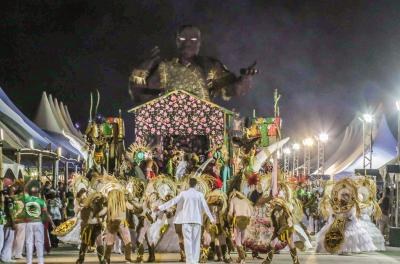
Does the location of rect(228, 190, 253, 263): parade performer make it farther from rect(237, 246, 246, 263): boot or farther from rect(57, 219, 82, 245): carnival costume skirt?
rect(57, 219, 82, 245): carnival costume skirt

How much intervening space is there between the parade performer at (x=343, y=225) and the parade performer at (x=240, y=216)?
4741mm

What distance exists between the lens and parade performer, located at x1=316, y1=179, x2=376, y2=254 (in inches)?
970

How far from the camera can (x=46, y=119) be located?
4478 cm

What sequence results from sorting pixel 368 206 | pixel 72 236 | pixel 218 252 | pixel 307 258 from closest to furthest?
pixel 218 252, pixel 307 258, pixel 368 206, pixel 72 236

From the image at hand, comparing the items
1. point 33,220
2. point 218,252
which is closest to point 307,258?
point 218,252

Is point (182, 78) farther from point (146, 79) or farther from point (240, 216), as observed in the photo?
point (240, 216)

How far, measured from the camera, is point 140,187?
85.3 feet

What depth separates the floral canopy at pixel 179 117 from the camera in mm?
30875

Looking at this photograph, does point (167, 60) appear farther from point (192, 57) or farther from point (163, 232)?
point (163, 232)

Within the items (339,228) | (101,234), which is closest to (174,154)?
(339,228)

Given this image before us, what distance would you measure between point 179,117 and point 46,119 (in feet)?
50.3

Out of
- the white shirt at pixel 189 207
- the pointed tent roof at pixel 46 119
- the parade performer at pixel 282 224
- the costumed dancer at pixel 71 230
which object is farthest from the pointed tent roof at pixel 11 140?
the pointed tent roof at pixel 46 119

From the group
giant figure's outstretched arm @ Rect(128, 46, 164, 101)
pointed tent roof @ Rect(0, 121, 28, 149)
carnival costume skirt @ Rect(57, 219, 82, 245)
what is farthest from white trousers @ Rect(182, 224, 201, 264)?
giant figure's outstretched arm @ Rect(128, 46, 164, 101)

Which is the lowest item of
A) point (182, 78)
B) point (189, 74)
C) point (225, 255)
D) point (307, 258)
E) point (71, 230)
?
point (307, 258)
